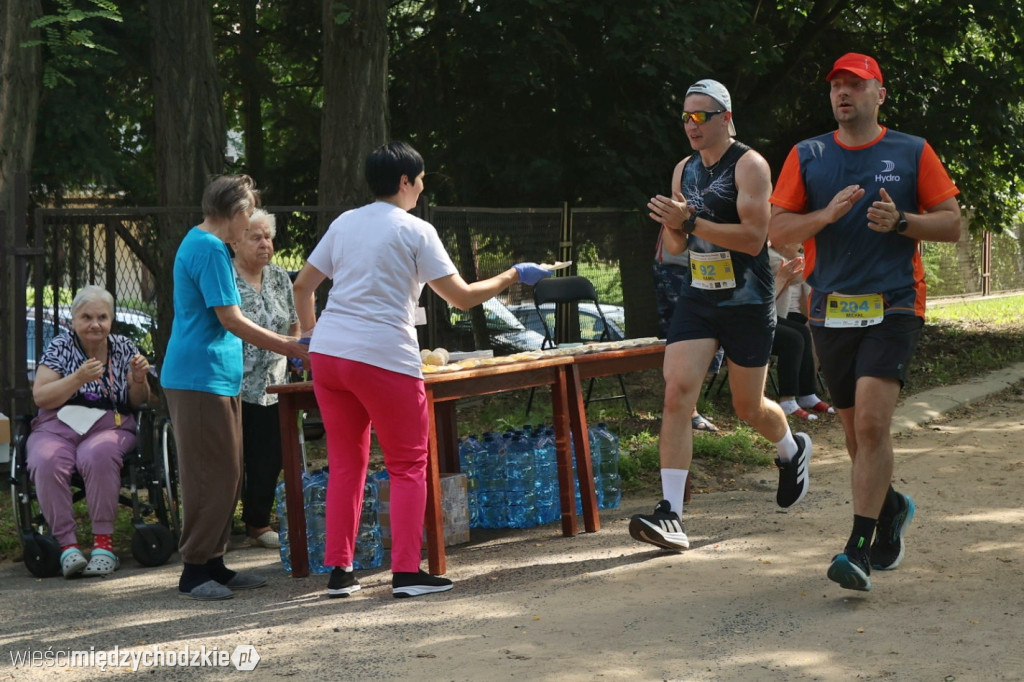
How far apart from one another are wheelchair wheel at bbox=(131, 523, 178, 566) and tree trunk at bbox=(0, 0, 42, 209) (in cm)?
358

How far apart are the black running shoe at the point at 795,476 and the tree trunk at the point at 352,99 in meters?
5.00

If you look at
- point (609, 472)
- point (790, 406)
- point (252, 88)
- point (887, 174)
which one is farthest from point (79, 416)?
point (252, 88)

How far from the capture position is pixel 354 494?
18.8ft

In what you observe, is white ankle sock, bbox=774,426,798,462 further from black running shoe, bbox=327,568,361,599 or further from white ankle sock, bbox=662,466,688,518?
black running shoe, bbox=327,568,361,599

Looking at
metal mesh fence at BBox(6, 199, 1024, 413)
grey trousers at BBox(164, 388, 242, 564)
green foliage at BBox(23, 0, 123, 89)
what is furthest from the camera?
green foliage at BBox(23, 0, 123, 89)

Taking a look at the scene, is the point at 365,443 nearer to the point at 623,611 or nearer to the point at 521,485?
the point at 623,611

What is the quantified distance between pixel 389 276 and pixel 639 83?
9341mm

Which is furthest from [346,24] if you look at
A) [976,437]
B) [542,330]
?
[976,437]

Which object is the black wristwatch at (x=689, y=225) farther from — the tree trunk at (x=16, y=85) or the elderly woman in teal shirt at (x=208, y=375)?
the tree trunk at (x=16, y=85)

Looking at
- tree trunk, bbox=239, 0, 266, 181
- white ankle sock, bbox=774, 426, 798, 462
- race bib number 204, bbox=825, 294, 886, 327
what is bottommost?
white ankle sock, bbox=774, 426, 798, 462

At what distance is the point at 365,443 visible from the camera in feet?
19.0

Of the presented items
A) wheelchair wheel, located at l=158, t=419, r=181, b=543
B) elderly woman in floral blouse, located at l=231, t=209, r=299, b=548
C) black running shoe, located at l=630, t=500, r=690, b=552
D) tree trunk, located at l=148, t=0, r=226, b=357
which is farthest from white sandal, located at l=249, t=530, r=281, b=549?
tree trunk, located at l=148, t=0, r=226, b=357

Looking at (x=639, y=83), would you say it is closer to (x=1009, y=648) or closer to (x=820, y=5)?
(x=820, y=5)

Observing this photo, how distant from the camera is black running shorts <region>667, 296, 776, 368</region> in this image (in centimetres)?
605
